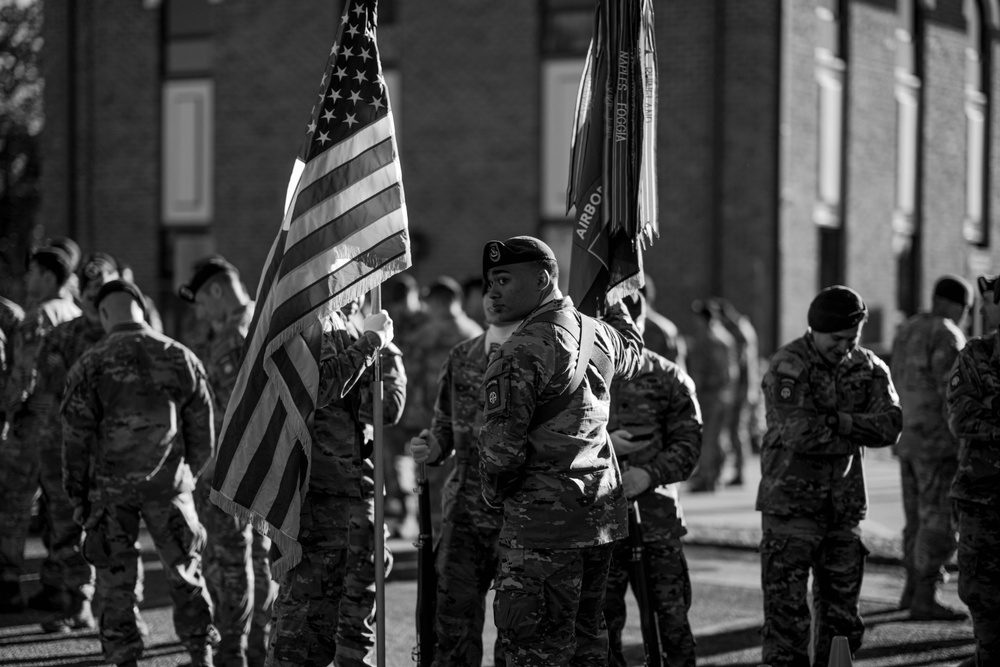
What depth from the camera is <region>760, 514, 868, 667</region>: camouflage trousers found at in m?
6.46

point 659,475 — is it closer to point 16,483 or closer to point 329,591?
point 329,591

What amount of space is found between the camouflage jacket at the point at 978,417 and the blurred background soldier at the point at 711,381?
291 inches

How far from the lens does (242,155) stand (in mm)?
18219

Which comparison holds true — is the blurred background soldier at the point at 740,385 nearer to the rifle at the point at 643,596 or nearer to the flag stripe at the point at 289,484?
the rifle at the point at 643,596

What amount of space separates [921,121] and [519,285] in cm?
1598

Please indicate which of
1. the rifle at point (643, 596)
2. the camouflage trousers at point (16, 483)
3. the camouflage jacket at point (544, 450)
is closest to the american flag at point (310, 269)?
the camouflage jacket at point (544, 450)

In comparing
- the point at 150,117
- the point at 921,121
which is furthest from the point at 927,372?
the point at 150,117

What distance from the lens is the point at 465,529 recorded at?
247 inches

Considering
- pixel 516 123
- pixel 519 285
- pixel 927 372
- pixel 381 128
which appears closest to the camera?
pixel 519 285

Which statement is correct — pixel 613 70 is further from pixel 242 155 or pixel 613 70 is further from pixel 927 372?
pixel 242 155

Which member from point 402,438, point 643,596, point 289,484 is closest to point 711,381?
point 402,438

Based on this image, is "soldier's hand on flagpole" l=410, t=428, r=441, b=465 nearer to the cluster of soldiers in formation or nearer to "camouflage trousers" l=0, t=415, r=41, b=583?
the cluster of soldiers in formation

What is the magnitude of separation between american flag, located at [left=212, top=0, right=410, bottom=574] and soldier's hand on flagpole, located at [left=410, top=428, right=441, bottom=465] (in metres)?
0.75

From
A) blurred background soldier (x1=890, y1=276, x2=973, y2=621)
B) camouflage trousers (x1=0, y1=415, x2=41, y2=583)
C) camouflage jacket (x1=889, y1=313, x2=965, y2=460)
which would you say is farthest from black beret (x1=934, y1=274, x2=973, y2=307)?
camouflage trousers (x1=0, y1=415, x2=41, y2=583)
